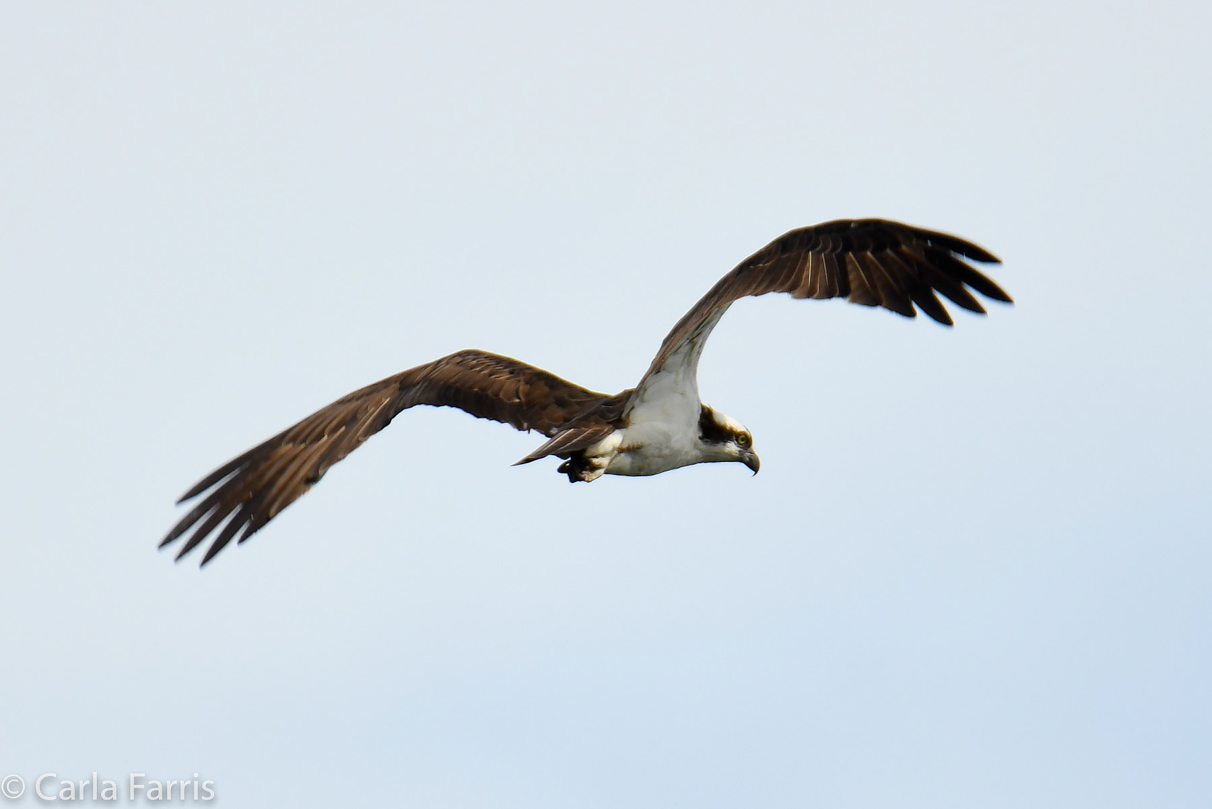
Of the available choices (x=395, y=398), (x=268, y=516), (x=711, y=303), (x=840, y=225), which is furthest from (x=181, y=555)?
(x=840, y=225)

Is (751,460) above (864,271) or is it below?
below

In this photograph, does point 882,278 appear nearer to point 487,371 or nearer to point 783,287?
point 783,287

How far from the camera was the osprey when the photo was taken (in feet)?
28.8

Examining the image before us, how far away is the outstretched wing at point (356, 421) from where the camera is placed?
907 cm

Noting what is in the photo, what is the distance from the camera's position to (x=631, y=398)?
9945 millimetres

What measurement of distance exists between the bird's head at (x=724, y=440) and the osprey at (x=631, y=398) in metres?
0.01

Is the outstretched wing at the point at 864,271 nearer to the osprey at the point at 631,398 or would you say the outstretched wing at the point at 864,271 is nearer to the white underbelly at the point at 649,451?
the osprey at the point at 631,398

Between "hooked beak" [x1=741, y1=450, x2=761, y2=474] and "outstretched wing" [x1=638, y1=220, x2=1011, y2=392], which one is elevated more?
"outstretched wing" [x1=638, y1=220, x2=1011, y2=392]

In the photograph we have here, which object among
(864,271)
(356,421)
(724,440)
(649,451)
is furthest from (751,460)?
(356,421)

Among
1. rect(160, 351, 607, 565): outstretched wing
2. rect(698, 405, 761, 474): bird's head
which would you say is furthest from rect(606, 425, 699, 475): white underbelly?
rect(160, 351, 607, 565): outstretched wing

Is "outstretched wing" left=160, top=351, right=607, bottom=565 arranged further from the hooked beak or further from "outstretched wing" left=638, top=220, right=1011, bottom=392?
"outstretched wing" left=638, top=220, right=1011, bottom=392

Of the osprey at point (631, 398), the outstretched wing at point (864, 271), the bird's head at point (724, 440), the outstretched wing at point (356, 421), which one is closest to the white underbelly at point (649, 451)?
the osprey at point (631, 398)

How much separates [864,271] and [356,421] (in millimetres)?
3830

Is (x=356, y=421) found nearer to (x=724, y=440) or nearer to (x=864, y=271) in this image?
(x=724, y=440)
